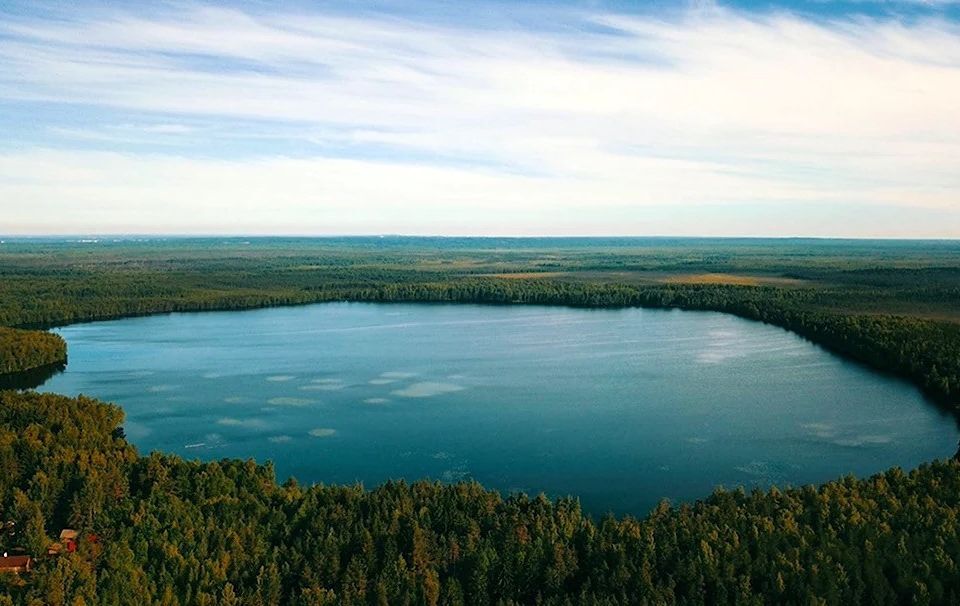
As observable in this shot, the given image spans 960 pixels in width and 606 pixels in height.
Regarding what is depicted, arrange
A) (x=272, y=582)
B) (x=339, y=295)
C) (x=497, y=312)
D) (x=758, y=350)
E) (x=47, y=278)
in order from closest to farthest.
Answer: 1. (x=272, y=582)
2. (x=758, y=350)
3. (x=497, y=312)
4. (x=339, y=295)
5. (x=47, y=278)

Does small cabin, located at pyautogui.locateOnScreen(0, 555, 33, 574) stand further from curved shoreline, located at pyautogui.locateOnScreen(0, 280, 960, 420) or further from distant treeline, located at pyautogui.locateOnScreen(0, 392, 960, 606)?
curved shoreline, located at pyautogui.locateOnScreen(0, 280, 960, 420)

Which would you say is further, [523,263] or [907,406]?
[523,263]

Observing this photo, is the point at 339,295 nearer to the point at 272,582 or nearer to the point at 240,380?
the point at 240,380

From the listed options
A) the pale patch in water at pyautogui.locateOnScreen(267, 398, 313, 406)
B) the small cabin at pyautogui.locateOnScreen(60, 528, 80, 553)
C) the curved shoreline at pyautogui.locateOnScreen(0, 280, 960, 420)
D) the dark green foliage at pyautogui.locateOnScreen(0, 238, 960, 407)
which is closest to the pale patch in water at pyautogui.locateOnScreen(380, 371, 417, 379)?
the pale patch in water at pyautogui.locateOnScreen(267, 398, 313, 406)

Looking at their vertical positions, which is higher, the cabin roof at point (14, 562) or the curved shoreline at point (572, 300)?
the curved shoreline at point (572, 300)

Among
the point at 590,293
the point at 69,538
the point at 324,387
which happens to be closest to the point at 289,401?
the point at 324,387

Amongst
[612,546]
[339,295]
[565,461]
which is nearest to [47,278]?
[339,295]

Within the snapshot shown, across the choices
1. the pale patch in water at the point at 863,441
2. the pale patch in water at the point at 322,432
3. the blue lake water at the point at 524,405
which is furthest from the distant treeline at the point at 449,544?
the pale patch in water at the point at 322,432

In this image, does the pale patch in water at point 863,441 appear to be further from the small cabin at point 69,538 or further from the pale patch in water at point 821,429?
the small cabin at point 69,538
